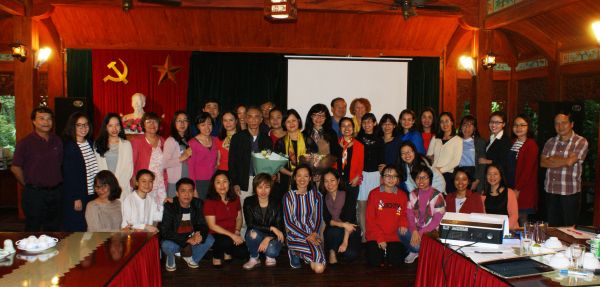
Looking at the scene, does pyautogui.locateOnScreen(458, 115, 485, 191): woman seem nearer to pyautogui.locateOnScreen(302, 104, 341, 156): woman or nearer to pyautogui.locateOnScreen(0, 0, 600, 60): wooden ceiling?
pyautogui.locateOnScreen(302, 104, 341, 156): woman

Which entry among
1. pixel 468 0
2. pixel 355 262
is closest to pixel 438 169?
pixel 355 262

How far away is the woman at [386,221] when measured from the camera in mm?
4531

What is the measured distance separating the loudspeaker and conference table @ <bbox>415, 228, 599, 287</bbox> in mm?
6024

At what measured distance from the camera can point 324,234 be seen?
4.72 metres

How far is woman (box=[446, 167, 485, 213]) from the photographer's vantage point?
4.18m

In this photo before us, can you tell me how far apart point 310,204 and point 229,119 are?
123 centimetres

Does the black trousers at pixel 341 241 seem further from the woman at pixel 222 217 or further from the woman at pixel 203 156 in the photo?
the woman at pixel 203 156

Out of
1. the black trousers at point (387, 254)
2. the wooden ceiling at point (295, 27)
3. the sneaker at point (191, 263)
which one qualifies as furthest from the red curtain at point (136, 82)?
the black trousers at point (387, 254)

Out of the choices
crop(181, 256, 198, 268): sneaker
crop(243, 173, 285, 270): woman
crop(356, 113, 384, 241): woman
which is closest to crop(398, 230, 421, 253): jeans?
crop(356, 113, 384, 241): woman

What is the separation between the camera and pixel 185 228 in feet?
14.6

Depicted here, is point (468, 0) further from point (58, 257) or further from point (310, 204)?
point (58, 257)

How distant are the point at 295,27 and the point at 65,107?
150 inches

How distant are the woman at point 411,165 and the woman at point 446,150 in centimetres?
11

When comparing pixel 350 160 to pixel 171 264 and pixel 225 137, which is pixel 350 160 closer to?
pixel 225 137
